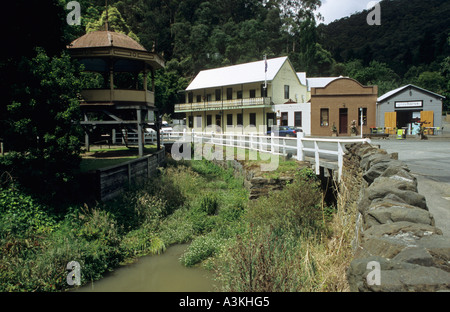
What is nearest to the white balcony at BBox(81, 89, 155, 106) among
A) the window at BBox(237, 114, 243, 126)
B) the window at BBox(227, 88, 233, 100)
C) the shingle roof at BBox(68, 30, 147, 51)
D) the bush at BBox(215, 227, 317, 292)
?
the shingle roof at BBox(68, 30, 147, 51)

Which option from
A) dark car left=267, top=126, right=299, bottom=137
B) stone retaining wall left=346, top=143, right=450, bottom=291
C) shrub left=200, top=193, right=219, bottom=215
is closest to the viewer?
stone retaining wall left=346, top=143, right=450, bottom=291

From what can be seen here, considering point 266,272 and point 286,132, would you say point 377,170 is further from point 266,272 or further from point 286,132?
point 286,132

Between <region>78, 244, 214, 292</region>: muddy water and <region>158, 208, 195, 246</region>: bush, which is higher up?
<region>158, 208, 195, 246</region>: bush

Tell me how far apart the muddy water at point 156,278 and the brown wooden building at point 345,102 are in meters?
29.6

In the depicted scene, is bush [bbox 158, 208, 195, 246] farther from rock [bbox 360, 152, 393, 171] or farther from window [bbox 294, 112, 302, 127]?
window [bbox 294, 112, 302, 127]

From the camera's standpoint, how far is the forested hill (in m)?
79.4

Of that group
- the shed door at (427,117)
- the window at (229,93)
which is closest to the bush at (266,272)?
the shed door at (427,117)

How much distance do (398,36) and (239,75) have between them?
6813 centimetres

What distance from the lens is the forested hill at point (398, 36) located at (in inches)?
3127

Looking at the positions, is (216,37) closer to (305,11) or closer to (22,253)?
(305,11)

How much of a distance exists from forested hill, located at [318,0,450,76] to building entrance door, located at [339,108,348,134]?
4721 cm

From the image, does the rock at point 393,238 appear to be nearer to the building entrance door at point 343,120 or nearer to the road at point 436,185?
the road at point 436,185

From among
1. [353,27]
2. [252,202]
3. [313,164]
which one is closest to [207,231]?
[252,202]

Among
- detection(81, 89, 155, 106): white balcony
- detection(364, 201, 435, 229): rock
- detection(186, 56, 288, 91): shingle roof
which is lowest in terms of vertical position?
detection(364, 201, 435, 229): rock
